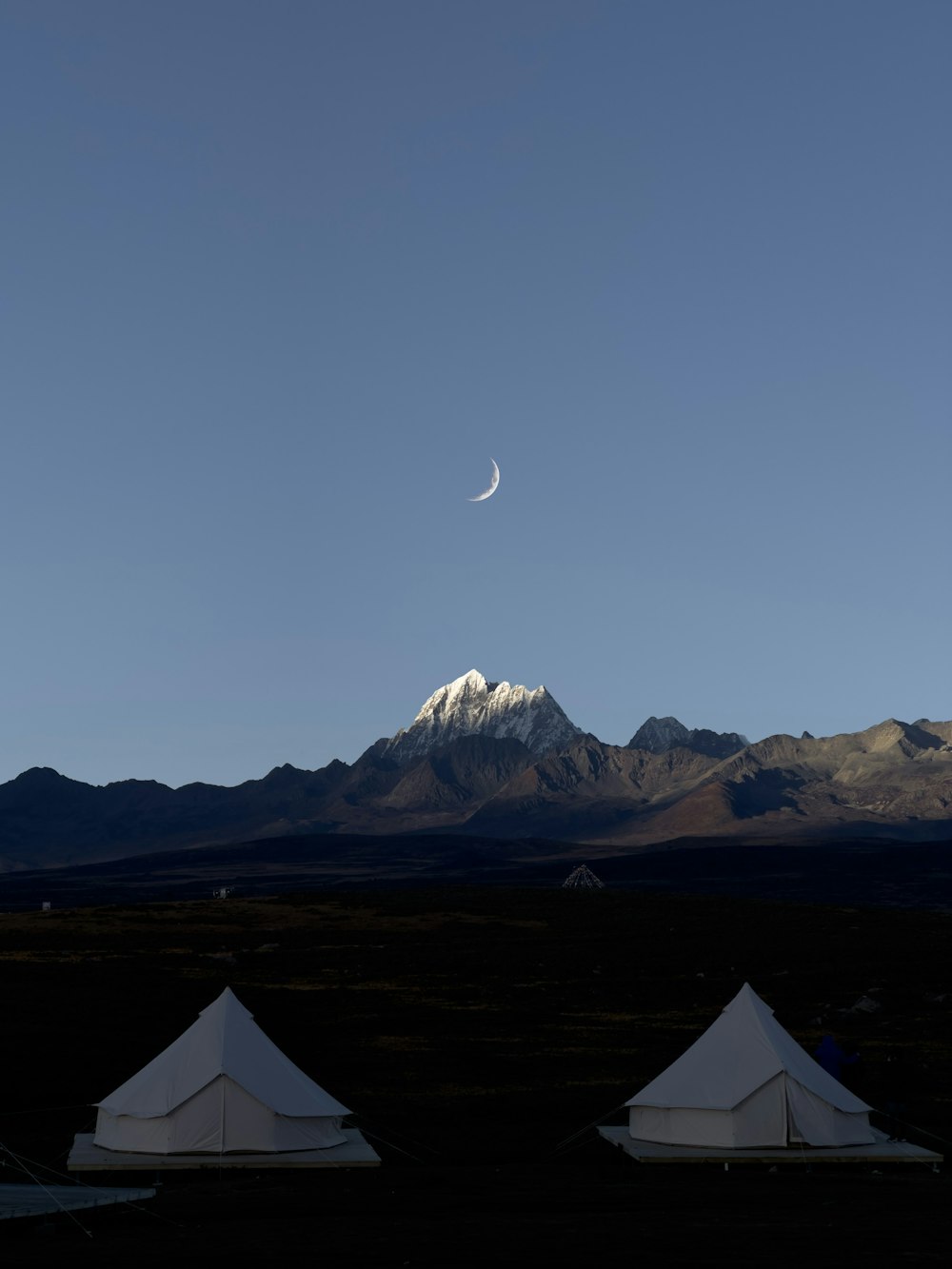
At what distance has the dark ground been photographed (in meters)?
19.8

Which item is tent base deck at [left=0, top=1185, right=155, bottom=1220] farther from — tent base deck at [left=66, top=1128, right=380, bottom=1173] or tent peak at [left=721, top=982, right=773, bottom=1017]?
tent peak at [left=721, top=982, right=773, bottom=1017]

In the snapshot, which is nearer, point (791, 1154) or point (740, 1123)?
point (791, 1154)

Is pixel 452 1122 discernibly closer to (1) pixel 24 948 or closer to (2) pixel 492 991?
(2) pixel 492 991

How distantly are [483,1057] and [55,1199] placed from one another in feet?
81.0

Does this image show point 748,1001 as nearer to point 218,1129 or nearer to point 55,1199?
point 218,1129

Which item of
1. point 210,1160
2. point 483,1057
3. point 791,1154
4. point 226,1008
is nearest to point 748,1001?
point 791,1154

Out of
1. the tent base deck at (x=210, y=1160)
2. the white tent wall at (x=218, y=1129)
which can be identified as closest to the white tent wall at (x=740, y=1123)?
the tent base deck at (x=210, y=1160)

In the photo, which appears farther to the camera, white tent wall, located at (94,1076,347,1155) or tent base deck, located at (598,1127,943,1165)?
white tent wall, located at (94,1076,347,1155)

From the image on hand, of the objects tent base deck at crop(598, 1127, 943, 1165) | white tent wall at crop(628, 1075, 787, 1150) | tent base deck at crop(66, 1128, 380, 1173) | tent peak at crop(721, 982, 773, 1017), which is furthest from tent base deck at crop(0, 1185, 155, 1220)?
tent peak at crop(721, 982, 773, 1017)

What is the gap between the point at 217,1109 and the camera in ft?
96.6

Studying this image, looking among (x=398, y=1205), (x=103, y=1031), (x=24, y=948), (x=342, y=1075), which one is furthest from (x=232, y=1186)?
(x=24, y=948)

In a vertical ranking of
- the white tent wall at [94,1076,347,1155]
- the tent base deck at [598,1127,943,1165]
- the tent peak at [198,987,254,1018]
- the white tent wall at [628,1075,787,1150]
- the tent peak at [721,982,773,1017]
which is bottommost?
the tent base deck at [598,1127,943,1165]

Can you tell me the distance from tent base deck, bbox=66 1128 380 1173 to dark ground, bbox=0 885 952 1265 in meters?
0.61

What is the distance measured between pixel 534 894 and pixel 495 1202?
407 ft
